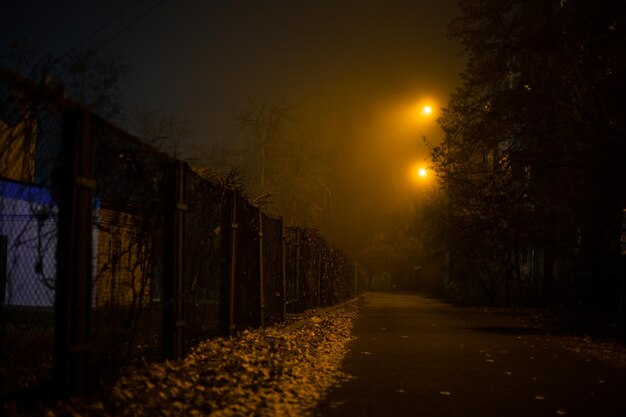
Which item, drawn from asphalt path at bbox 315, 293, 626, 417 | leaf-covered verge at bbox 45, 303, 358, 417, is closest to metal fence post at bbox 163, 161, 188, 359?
leaf-covered verge at bbox 45, 303, 358, 417

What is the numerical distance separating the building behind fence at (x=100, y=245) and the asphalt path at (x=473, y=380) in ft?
6.70

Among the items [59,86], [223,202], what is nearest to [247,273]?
[223,202]

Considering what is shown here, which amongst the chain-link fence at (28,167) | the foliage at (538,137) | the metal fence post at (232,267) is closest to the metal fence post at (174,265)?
the chain-link fence at (28,167)

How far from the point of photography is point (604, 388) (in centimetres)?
737

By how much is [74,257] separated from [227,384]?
2110mm

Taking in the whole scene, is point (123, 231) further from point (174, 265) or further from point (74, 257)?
point (74, 257)

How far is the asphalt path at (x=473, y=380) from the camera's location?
615 centimetres

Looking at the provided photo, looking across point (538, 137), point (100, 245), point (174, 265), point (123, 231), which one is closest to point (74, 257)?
point (123, 231)

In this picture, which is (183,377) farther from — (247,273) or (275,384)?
(247,273)

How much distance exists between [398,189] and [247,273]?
59.7m

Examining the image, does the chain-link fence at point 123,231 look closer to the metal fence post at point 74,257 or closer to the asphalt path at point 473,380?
the metal fence post at point 74,257

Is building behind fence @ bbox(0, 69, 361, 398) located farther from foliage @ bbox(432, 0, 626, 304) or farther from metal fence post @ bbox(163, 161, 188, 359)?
foliage @ bbox(432, 0, 626, 304)

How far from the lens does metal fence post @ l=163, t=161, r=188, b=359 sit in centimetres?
720

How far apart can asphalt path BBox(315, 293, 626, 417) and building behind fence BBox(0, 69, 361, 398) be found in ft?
6.70
